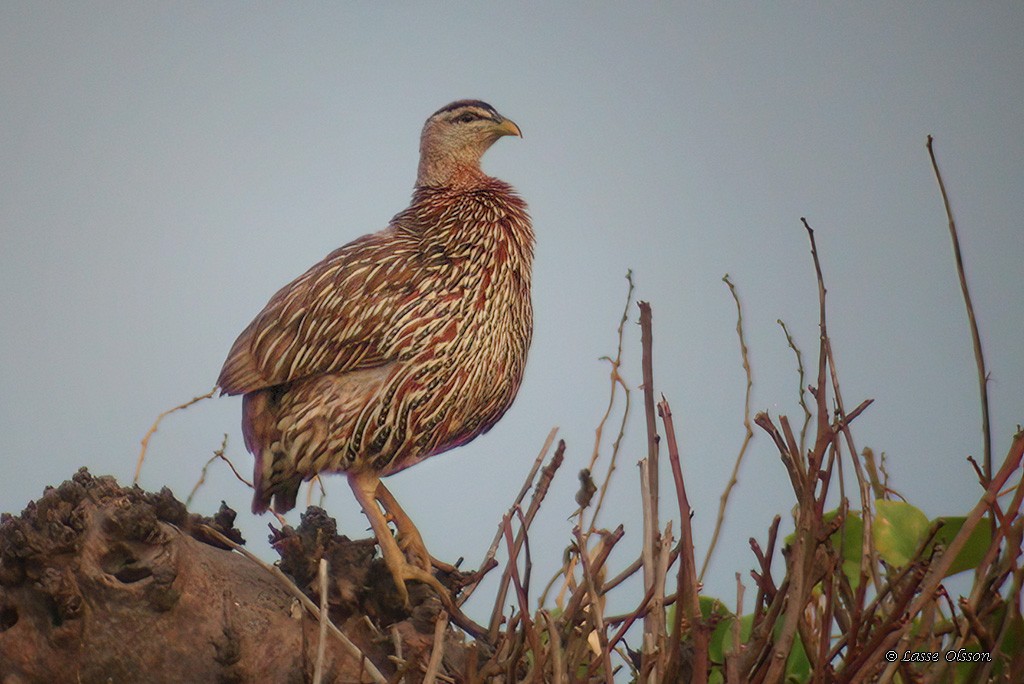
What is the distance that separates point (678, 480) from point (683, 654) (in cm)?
47

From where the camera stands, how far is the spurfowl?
1.88m

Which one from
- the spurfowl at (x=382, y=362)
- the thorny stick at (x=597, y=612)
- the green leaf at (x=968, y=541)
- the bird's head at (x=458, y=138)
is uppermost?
the bird's head at (x=458, y=138)

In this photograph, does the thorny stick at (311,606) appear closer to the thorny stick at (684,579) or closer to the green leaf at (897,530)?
the thorny stick at (684,579)

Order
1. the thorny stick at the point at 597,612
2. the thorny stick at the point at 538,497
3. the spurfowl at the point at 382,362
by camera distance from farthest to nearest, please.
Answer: the spurfowl at the point at 382,362, the thorny stick at the point at 538,497, the thorny stick at the point at 597,612

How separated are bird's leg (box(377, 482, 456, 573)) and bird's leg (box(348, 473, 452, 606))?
14mm

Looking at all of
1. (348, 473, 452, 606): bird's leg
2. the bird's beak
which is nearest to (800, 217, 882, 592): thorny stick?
(348, 473, 452, 606): bird's leg

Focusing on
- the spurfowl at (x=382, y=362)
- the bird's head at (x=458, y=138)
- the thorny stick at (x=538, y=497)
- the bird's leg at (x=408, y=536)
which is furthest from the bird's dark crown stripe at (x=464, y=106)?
the thorny stick at (x=538, y=497)

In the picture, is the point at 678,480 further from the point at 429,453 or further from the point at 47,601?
the point at 429,453

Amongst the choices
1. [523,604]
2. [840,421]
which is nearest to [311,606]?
[523,604]

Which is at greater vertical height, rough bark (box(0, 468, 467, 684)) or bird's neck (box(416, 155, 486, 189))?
bird's neck (box(416, 155, 486, 189))

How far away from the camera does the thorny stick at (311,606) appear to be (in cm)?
104

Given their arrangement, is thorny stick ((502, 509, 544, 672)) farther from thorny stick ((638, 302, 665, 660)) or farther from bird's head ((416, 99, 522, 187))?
bird's head ((416, 99, 522, 187))

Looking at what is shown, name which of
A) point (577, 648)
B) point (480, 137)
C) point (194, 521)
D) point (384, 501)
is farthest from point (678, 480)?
point (480, 137)

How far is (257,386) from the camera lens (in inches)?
74.4
